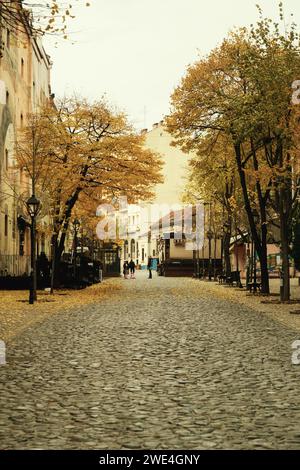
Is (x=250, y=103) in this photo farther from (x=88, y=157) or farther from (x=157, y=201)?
(x=157, y=201)

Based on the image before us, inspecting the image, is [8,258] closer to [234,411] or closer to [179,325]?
[179,325]

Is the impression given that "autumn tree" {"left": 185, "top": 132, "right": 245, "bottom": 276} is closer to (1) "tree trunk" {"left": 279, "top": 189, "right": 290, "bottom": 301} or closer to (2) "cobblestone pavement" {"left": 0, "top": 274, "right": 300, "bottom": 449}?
(1) "tree trunk" {"left": 279, "top": 189, "right": 290, "bottom": 301}

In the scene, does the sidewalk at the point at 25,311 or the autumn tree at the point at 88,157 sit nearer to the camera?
the sidewalk at the point at 25,311

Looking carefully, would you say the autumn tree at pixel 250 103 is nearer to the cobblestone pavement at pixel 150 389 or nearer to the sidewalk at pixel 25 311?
the sidewalk at pixel 25 311

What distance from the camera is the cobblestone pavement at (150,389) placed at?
19.8 ft

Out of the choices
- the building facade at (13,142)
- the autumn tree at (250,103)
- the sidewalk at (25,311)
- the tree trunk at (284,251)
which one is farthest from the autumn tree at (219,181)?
the sidewalk at (25,311)

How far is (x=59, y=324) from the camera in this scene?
17.0 metres

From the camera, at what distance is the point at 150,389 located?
27.2 feet

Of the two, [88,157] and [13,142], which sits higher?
[13,142]

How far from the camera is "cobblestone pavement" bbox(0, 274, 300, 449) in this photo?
6.05m

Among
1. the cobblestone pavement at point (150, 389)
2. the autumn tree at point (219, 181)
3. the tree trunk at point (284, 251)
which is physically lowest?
the cobblestone pavement at point (150, 389)

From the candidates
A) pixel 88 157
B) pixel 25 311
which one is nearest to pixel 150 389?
pixel 25 311

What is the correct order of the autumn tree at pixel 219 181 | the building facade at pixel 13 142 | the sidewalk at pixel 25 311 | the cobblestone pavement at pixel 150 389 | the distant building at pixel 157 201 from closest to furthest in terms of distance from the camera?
the cobblestone pavement at pixel 150 389
the sidewalk at pixel 25 311
the autumn tree at pixel 219 181
the building facade at pixel 13 142
the distant building at pixel 157 201

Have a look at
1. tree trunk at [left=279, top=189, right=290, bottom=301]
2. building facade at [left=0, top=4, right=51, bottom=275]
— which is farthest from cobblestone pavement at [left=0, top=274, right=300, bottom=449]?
building facade at [left=0, top=4, right=51, bottom=275]
